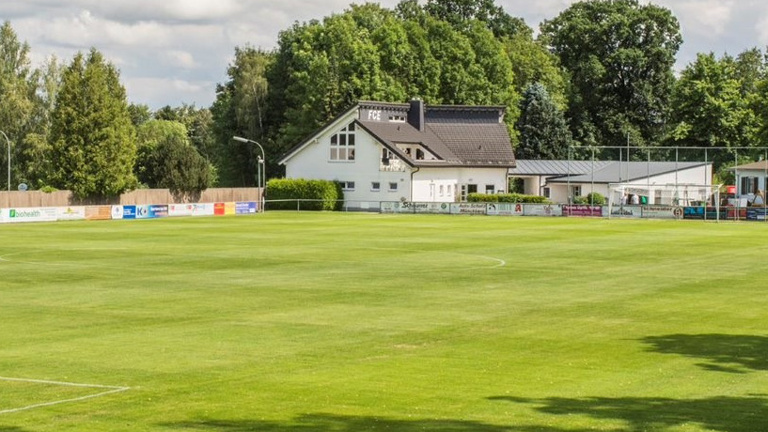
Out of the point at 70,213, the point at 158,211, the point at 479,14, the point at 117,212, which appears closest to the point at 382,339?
the point at 70,213

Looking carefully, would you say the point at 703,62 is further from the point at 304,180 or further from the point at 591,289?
the point at 591,289

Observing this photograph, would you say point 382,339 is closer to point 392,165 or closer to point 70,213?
point 70,213

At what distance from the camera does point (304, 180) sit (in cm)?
10862

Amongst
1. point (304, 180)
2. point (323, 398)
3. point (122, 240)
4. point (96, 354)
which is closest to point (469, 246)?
point (122, 240)

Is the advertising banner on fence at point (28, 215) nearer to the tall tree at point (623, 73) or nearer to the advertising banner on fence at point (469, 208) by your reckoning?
the advertising banner on fence at point (469, 208)

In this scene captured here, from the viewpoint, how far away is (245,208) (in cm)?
10356

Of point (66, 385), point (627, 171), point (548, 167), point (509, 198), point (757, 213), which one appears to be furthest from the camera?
point (548, 167)

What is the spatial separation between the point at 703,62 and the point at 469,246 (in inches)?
3153

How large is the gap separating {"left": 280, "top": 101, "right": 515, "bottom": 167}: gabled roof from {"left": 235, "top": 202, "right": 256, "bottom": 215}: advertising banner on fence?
11130mm

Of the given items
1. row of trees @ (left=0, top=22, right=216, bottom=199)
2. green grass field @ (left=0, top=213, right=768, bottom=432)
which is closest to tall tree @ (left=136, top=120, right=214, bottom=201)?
row of trees @ (left=0, top=22, right=216, bottom=199)

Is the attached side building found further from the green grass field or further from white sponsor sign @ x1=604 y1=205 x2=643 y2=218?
the green grass field

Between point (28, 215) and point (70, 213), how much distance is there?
4497 mm

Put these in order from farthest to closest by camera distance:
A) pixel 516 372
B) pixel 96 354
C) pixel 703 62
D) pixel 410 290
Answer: pixel 703 62 → pixel 410 290 → pixel 96 354 → pixel 516 372

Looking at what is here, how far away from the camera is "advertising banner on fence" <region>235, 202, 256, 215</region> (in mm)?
102438
